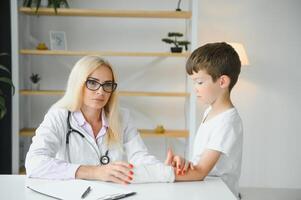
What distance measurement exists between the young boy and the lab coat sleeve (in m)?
0.40

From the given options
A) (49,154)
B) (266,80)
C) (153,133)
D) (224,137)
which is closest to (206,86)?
(224,137)

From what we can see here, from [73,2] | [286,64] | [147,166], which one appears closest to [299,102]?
[286,64]

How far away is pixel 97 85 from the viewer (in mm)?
1855

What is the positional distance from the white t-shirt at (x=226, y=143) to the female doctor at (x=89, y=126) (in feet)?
0.86

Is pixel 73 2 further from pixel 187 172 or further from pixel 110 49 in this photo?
pixel 187 172

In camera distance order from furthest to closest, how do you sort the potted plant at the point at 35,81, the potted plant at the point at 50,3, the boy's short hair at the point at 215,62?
1. the potted plant at the point at 35,81
2. the potted plant at the point at 50,3
3. the boy's short hair at the point at 215,62

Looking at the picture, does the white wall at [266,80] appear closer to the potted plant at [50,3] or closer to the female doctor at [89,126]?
the potted plant at [50,3]

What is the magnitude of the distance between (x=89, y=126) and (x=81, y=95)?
0.52 ft

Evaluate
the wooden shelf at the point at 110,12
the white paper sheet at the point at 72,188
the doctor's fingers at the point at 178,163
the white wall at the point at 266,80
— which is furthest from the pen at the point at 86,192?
the white wall at the point at 266,80

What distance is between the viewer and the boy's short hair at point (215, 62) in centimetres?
164

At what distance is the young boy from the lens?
5.08 feet

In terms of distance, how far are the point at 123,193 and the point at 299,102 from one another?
3.19m

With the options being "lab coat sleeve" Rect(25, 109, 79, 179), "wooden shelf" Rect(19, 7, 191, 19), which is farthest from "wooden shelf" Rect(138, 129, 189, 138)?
"lab coat sleeve" Rect(25, 109, 79, 179)

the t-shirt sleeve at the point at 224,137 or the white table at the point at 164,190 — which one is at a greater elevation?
the t-shirt sleeve at the point at 224,137
